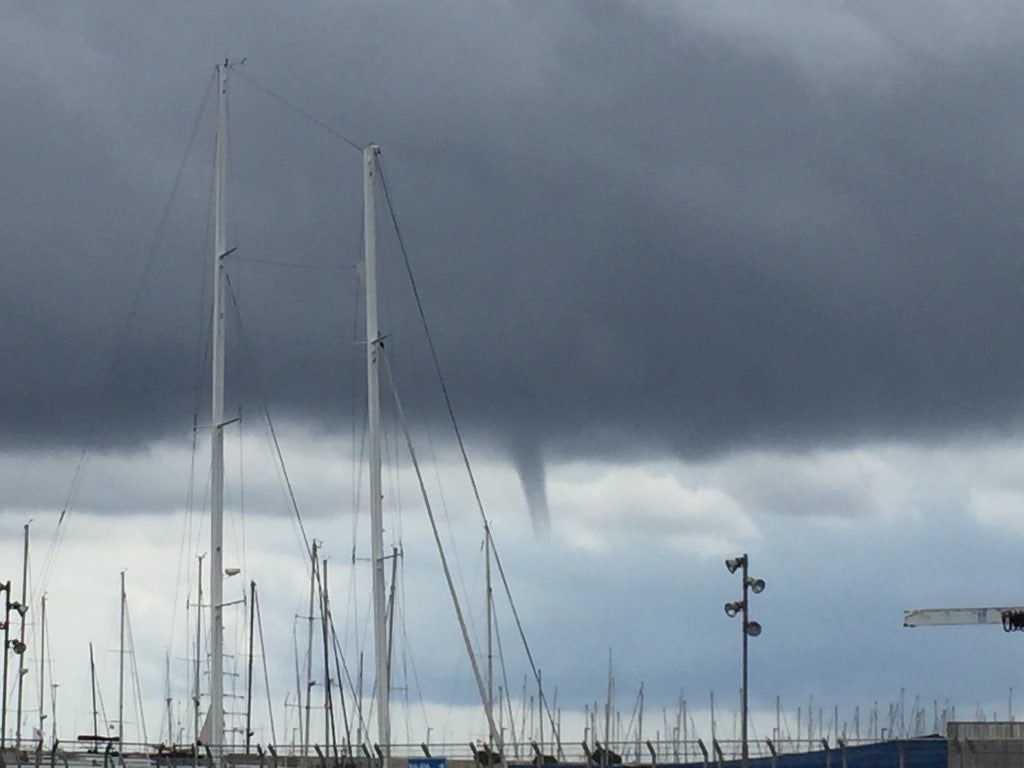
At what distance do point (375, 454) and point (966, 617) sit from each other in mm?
43158

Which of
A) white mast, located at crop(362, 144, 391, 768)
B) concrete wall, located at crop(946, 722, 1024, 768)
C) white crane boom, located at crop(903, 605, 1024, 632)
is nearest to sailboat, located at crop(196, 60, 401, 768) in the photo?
white mast, located at crop(362, 144, 391, 768)

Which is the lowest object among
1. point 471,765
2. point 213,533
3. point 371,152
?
point 471,765

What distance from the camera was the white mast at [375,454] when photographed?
9838cm

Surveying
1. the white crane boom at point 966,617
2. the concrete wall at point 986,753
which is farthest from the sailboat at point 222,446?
the white crane boom at point 966,617

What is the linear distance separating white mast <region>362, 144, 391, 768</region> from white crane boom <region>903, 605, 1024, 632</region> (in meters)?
40.9

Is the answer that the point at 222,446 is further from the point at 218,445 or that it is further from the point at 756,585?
the point at 756,585

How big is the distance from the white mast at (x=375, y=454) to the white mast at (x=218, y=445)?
670 cm

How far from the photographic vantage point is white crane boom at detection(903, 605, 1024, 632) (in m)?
130

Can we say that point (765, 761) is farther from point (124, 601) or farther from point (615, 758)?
point (124, 601)

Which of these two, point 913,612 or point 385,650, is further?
point 913,612

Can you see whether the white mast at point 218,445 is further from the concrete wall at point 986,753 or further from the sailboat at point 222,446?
the concrete wall at point 986,753

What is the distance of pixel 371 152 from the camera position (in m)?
105

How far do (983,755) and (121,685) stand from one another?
94.5 m

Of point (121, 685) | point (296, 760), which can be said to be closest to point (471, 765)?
point (296, 760)
